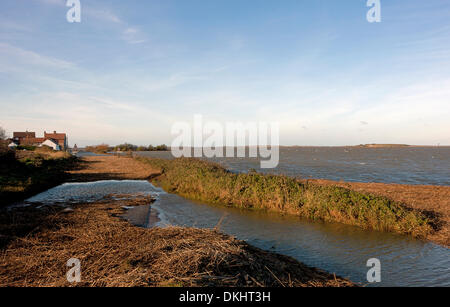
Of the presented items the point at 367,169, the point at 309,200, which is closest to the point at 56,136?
the point at 367,169

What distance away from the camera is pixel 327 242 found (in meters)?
9.86

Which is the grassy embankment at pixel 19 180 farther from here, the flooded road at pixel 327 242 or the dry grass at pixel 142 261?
the dry grass at pixel 142 261

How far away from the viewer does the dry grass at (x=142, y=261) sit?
4434 millimetres

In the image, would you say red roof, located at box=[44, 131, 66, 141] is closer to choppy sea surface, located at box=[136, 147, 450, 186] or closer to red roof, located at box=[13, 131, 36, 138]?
red roof, located at box=[13, 131, 36, 138]

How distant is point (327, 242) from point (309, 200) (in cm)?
381

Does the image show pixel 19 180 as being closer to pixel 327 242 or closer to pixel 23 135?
pixel 327 242

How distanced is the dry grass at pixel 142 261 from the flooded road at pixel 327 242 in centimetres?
229

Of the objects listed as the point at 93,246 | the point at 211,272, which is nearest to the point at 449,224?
the point at 211,272

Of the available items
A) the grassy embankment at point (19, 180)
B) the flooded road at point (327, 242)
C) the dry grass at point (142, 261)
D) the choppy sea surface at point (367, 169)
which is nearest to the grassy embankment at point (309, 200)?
the flooded road at point (327, 242)

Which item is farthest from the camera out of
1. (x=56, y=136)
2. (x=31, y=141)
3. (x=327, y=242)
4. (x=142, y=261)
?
(x=56, y=136)

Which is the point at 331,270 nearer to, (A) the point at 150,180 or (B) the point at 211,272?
(B) the point at 211,272

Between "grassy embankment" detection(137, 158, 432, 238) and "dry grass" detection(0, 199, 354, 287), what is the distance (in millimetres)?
6555

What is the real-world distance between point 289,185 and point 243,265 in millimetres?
10611
